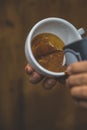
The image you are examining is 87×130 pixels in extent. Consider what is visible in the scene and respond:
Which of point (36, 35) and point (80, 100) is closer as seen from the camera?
point (80, 100)

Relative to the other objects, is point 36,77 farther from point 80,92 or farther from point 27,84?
point 27,84

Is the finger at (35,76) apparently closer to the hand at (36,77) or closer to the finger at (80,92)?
the hand at (36,77)

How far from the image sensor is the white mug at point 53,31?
0.72 metres

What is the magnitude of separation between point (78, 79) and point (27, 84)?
2.46ft

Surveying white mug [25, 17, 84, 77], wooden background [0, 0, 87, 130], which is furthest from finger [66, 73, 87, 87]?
wooden background [0, 0, 87, 130]

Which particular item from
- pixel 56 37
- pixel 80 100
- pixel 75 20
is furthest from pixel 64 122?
pixel 80 100

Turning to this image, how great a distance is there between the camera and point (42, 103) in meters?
1.35

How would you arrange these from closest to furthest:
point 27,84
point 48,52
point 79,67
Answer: point 79,67 → point 48,52 → point 27,84

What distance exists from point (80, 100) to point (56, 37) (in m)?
0.20

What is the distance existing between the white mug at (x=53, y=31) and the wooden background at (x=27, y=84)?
537 mm

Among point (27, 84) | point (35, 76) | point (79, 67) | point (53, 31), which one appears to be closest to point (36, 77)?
point (35, 76)

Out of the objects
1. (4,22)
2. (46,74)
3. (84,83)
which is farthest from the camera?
(4,22)

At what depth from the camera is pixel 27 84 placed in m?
1.34

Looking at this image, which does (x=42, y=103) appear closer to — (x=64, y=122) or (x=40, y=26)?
(x=64, y=122)
